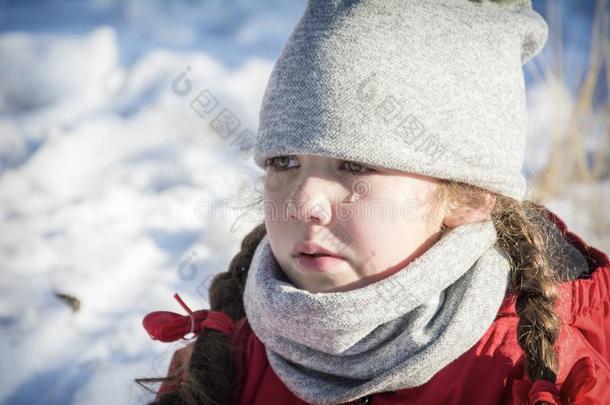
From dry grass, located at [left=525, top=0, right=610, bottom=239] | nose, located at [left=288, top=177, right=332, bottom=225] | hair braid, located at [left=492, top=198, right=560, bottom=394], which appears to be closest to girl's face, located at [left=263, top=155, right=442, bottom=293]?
nose, located at [left=288, top=177, right=332, bottom=225]

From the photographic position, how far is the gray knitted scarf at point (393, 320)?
3.73 ft

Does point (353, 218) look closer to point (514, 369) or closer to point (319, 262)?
point (319, 262)

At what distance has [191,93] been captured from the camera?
3.28 m

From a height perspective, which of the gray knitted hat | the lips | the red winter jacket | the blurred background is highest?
the gray knitted hat

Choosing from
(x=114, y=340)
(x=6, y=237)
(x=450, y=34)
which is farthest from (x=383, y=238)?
(x=6, y=237)

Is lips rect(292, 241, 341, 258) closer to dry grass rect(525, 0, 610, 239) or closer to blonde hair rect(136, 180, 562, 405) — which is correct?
blonde hair rect(136, 180, 562, 405)

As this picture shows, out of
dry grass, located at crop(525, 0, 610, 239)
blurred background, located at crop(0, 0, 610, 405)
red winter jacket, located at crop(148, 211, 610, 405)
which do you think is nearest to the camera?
red winter jacket, located at crop(148, 211, 610, 405)

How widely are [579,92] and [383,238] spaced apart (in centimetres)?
231

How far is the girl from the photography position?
1131 mm

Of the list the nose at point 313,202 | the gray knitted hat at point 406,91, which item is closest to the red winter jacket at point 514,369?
the gray knitted hat at point 406,91

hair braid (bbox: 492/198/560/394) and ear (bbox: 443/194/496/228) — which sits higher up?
ear (bbox: 443/194/496/228)

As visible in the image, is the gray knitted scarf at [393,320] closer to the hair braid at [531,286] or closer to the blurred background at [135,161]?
the hair braid at [531,286]

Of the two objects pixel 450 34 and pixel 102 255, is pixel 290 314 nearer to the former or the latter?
pixel 450 34

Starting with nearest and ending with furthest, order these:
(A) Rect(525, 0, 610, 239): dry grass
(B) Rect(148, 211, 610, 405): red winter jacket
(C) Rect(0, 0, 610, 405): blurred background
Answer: (B) Rect(148, 211, 610, 405): red winter jacket → (C) Rect(0, 0, 610, 405): blurred background → (A) Rect(525, 0, 610, 239): dry grass
